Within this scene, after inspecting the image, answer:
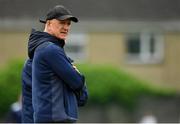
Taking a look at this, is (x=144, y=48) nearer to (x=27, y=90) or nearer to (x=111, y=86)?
(x=111, y=86)

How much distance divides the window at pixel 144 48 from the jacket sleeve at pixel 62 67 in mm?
24441

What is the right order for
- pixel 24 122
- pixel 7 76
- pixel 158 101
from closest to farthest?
pixel 24 122, pixel 7 76, pixel 158 101

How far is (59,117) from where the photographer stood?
273 inches

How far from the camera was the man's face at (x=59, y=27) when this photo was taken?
7102 mm

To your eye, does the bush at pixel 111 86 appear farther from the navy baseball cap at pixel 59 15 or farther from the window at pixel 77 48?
the navy baseball cap at pixel 59 15

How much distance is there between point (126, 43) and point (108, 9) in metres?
2.04

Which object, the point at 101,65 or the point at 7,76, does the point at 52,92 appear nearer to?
the point at 7,76

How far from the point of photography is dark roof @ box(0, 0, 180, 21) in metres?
32.2

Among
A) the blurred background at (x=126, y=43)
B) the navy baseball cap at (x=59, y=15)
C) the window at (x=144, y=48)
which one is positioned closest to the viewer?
the navy baseball cap at (x=59, y=15)

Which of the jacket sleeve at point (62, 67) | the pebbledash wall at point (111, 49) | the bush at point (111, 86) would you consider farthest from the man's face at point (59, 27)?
the pebbledash wall at point (111, 49)

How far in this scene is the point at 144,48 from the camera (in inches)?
1254

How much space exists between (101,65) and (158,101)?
2284mm

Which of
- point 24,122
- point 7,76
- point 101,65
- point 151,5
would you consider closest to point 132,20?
point 151,5

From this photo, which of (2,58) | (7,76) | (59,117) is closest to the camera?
(59,117)
